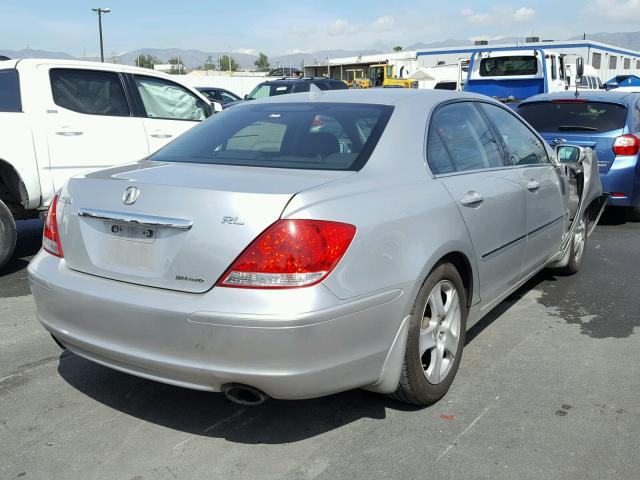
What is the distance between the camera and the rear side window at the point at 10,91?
6129mm

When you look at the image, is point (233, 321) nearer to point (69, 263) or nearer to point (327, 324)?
point (327, 324)

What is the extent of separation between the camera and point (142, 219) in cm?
283

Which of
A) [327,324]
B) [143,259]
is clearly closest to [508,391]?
[327,324]

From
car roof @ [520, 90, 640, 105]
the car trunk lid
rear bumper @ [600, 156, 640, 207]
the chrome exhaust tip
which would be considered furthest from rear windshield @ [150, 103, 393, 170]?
car roof @ [520, 90, 640, 105]

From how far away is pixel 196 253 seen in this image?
273 cm

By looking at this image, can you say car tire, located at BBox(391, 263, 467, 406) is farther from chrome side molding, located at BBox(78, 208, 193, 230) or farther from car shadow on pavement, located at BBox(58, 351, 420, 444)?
→ chrome side molding, located at BBox(78, 208, 193, 230)

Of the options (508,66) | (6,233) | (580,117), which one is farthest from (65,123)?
(508,66)

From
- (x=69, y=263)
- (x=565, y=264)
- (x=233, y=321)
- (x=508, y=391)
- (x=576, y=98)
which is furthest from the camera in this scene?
(x=576, y=98)

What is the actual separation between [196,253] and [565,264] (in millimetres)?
3896

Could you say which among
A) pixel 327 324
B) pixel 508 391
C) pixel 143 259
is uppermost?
pixel 143 259

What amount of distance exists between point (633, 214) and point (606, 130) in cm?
124

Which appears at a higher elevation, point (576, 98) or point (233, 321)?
point (576, 98)

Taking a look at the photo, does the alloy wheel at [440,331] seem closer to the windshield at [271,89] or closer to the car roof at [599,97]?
the car roof at [599,97]

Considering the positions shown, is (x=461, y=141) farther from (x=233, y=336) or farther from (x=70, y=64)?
(x=70, y=64)
